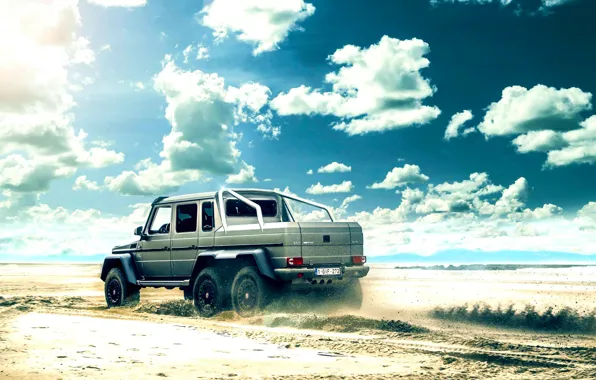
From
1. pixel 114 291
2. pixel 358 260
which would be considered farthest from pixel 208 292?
pixel 114 291

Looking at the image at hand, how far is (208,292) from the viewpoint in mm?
12383

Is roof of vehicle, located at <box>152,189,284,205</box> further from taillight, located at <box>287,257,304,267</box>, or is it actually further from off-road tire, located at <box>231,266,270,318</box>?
taillight, located at <box>287,257,304,267</box>

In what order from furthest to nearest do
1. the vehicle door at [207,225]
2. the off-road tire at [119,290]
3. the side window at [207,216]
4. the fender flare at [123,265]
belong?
1. the off-road tire at [119,290]
2. the fender flare at [123,265]
3. the side window at [207,216]
4. the vehicle door at [207,225]

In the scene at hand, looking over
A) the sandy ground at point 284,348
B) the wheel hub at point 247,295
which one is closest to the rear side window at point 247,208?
the wheel hub at point 247,295

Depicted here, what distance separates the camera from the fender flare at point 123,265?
14.4 metres

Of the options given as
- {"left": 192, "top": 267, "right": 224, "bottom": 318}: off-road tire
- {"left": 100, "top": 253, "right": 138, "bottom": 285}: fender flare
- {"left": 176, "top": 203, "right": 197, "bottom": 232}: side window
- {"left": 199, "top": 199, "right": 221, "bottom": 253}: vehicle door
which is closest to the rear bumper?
{"left": 192, "top": 267, "right": 224, "bottom": 318}: off-road tire

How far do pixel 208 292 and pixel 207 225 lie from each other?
4.42 feet

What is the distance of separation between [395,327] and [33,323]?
239 inches

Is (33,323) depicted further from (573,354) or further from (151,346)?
(573,354)

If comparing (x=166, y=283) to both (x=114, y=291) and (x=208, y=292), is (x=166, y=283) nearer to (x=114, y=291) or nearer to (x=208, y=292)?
(x=208, y=292)

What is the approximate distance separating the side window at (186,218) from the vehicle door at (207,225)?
26cm

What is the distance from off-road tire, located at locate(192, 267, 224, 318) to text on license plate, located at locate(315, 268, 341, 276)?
6.50 ft

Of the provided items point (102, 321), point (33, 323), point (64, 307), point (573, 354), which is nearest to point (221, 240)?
point (102, 321)

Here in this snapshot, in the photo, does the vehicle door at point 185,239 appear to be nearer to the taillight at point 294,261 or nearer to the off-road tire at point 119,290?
the off-road tire at point 119,290
